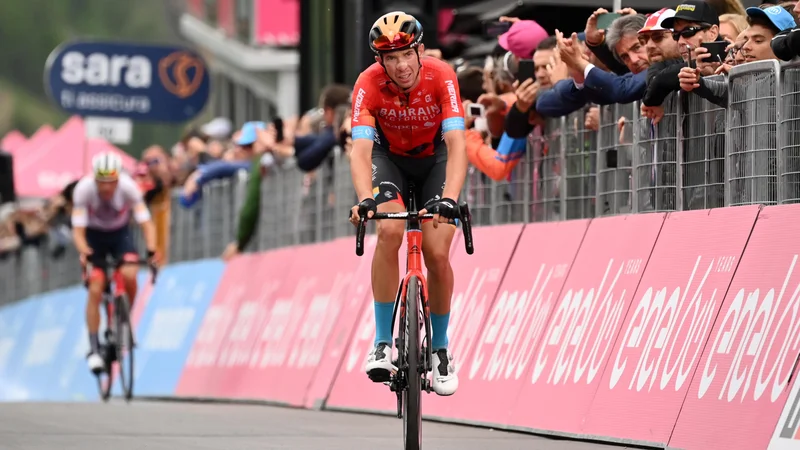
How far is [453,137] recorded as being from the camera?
10180 millimetres

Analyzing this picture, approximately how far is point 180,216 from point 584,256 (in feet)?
41.5

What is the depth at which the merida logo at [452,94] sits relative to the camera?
10.3m

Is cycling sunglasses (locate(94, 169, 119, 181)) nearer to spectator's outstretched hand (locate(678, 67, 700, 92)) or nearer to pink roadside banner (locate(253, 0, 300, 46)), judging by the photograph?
spectator's outstretched hand (locate(678, 67, 700, 92))

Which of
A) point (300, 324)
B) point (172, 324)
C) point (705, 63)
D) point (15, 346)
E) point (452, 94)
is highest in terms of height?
point (705, 63)

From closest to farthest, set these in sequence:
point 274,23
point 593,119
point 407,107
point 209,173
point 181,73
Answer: point 407,107, point 593,119, point 209,173, point 181,73, point 274,23

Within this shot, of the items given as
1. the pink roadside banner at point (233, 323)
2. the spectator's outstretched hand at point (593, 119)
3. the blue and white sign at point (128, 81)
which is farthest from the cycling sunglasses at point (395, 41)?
the blue and white sign at point (128, 81)

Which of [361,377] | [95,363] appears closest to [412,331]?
[361,377]

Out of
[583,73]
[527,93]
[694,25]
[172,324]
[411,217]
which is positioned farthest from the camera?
[172,324]

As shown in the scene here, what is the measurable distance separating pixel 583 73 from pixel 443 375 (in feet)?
9.01

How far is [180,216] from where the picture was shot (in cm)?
2362

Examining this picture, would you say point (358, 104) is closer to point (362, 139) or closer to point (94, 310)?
point (362, 139)

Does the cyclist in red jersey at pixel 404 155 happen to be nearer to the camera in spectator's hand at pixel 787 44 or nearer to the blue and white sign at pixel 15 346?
the camera in spectator's hand at pixel 787 44

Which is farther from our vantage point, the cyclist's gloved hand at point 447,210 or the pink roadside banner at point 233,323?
the pink roadside banner at point 233,323

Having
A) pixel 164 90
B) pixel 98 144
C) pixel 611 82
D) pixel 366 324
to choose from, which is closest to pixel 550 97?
pixel 611 82
